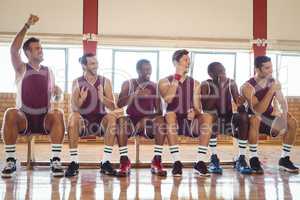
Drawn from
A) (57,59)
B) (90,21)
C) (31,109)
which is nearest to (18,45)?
(31,109)

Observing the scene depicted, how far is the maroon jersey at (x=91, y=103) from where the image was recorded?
11.6 ft

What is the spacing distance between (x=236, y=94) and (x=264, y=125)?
42cm

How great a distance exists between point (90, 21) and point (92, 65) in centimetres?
336

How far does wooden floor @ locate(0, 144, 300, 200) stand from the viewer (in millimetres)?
2586

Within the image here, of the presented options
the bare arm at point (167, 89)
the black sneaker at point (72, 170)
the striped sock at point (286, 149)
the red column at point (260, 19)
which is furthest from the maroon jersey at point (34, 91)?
the red column at point (260, 19)

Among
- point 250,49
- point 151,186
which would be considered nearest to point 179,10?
point 250,49

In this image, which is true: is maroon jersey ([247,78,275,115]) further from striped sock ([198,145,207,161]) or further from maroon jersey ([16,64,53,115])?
maroon jersey ([16,64,53,115])

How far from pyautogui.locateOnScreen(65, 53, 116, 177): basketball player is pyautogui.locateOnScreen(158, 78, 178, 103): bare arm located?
0.48 m

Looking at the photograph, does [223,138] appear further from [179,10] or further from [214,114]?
[214,114]

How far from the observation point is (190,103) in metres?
3.55

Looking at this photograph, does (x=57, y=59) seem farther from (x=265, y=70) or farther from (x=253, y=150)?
(x=253, y=150)

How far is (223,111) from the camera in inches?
149

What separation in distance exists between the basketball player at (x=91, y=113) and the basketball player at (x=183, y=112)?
20.6 inches

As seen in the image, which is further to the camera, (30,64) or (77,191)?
(30,64)
